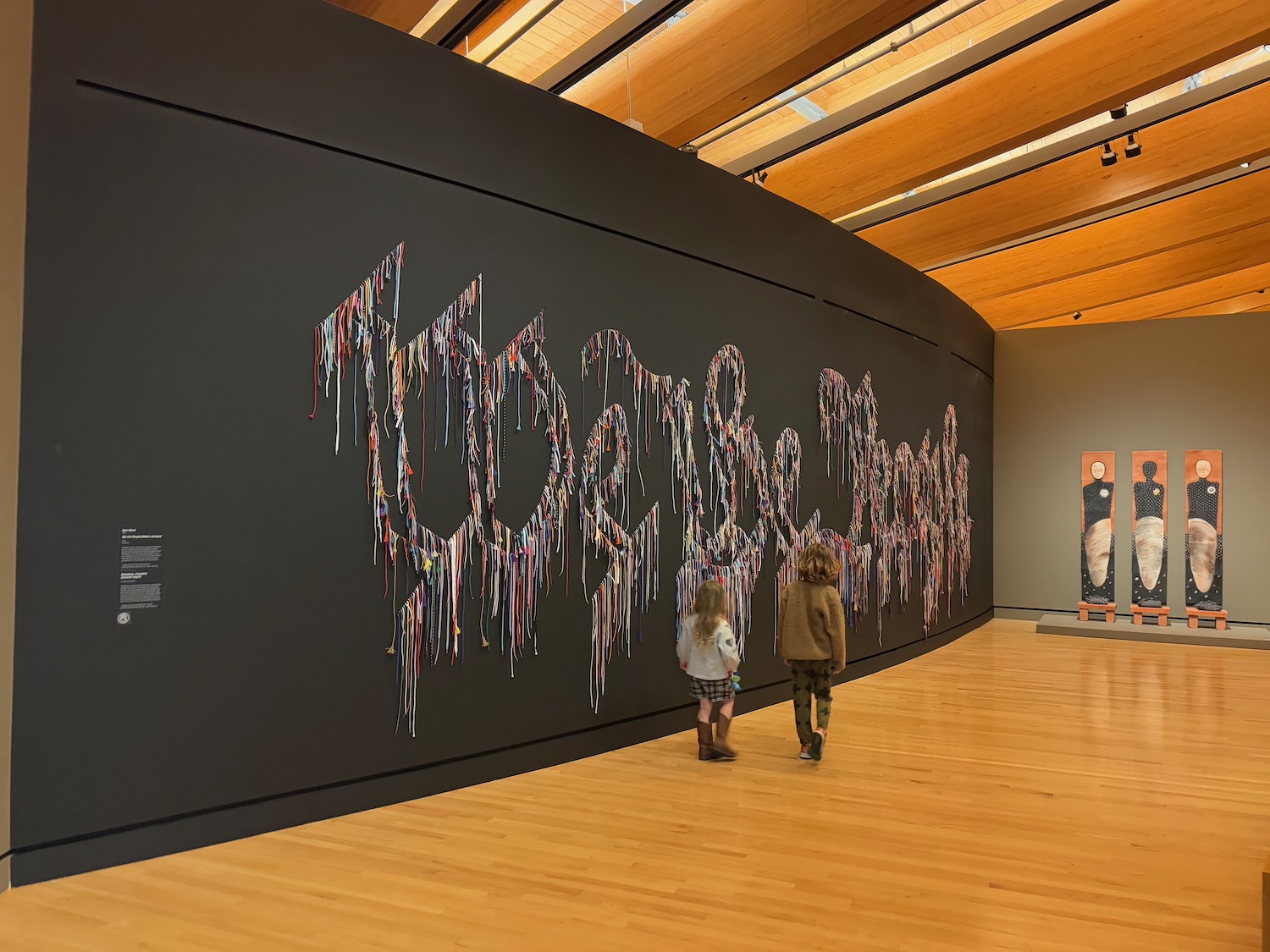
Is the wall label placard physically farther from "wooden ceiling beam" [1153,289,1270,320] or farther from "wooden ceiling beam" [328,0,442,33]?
"wooden ceiling beam" [1153,289,1270,320]

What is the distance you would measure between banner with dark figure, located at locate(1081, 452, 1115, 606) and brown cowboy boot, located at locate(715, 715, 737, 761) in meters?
7.31

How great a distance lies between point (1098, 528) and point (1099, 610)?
94 centimetres

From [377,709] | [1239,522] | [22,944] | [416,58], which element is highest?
[416,58]

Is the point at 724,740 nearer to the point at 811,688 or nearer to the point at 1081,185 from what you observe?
the point at 811,688

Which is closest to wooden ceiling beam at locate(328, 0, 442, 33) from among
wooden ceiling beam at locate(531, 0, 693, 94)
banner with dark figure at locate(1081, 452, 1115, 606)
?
wooden ceiling beam at locate(531, 0, 693, 94)

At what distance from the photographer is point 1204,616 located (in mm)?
9750

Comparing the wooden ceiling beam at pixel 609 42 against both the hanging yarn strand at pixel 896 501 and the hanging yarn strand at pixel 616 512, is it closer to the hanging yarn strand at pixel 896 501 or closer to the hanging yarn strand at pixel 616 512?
the hanging yarn strand at pixel 616 512

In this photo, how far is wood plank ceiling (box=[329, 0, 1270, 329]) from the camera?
5.28 m

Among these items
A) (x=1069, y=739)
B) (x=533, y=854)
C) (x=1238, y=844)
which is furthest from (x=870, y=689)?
(x=533, y=854)

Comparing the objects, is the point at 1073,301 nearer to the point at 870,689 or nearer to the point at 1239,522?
the point at 1239,522

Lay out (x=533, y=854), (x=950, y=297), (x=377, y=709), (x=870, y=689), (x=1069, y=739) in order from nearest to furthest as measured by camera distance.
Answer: (x=533, y=854) < (x=377, y=709) < (x=1069, y=739) < (x=870, y=689) < (x=950, y=297)

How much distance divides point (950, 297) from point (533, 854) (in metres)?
7.84

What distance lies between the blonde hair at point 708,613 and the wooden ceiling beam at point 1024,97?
12.6ft

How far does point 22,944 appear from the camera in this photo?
2.69 metres
